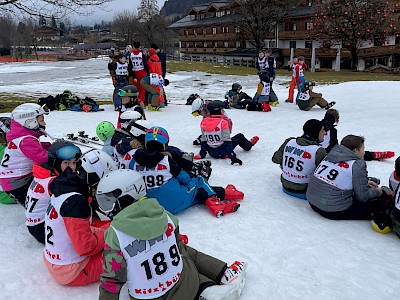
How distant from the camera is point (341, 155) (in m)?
4.60

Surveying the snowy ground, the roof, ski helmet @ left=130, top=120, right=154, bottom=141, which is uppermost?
the roof

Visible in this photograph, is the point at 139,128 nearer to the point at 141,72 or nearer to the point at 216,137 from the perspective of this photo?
the point at 216,137

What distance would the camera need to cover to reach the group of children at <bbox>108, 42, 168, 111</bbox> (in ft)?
41.1

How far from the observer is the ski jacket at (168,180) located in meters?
4.50

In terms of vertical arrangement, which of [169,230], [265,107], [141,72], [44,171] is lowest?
[265,107]

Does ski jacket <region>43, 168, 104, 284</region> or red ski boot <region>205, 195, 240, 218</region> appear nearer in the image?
ski jacket <region>43, 168, 104, 284</region>

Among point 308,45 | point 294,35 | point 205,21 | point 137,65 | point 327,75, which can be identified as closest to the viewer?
point 137,65

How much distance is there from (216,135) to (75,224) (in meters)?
4.24

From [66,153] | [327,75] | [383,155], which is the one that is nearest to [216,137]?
[383,155]

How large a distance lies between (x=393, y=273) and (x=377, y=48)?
111 feet

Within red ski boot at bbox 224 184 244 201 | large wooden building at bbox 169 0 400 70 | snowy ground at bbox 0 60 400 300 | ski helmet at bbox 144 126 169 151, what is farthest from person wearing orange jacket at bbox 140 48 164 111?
large wooden building at bbox 169 0 400 70

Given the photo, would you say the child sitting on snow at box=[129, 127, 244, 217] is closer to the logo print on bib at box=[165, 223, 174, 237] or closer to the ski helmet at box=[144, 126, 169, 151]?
the ski helmet at box=[144, 126, 169, 151]

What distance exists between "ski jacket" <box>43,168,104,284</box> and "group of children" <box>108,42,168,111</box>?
9.28 meters

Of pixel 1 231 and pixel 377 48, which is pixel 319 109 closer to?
pixel 1 231
